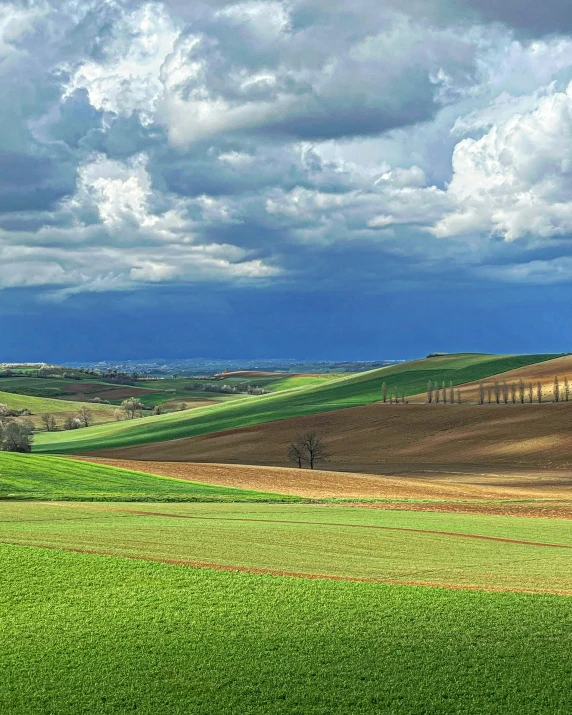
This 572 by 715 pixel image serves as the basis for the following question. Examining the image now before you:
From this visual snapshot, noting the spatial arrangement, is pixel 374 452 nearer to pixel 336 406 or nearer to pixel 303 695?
pixel 336 406

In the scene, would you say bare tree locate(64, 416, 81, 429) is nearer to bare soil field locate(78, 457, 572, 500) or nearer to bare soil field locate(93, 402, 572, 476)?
bare soil field locate(93, 402, 572, 476)

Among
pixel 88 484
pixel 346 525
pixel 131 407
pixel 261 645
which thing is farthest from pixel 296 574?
pixel 131 407

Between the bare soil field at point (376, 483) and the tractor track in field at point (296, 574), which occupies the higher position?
the tractor track in field at point (296, 574)

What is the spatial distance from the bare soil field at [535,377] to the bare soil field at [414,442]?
1440 centimetres

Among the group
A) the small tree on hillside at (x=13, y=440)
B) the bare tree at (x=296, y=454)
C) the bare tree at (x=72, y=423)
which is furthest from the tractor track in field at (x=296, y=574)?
the bare tree at (x=72, y=423)

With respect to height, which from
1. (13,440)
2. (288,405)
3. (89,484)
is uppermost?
(288,405)

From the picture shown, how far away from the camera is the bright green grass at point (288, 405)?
119 metres

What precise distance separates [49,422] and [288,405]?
50.1 meters

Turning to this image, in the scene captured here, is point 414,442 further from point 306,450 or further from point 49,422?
point 49,422

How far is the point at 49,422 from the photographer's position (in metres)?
160

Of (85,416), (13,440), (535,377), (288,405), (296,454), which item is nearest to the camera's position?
(296,454)

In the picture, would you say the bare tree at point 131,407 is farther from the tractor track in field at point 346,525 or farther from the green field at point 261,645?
the green field at point 261,645

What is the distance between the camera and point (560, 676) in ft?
45.2

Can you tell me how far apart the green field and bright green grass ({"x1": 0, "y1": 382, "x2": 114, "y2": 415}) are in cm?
15643
